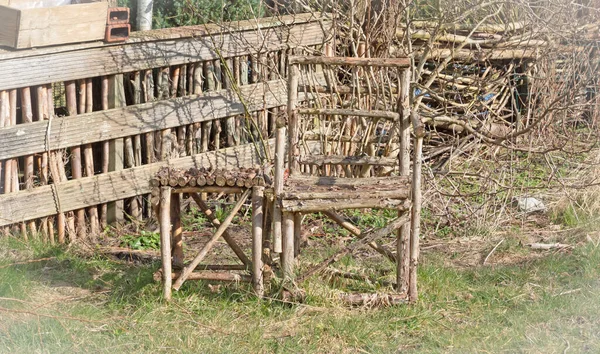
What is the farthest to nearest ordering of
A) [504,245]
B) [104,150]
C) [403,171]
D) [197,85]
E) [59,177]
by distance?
[197,85] → [104,150] → [504,245] → [59,177] → [403,171]

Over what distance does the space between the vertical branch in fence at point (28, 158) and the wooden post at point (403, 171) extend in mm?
2818

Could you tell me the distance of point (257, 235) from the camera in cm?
521

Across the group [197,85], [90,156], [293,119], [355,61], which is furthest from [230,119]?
[355,61]

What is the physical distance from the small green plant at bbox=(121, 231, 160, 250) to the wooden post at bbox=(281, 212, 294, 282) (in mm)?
1800

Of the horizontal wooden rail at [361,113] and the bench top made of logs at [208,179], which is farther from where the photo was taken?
the horizontal wooden rail at [361,113]

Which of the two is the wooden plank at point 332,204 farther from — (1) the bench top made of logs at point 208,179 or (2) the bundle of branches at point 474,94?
(2) the bundle of branches at point 474,94

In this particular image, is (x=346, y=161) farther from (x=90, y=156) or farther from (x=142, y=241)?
(x=90, y=156)

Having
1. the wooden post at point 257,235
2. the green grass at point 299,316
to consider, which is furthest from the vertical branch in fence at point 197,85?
the wooden post at point 257,235

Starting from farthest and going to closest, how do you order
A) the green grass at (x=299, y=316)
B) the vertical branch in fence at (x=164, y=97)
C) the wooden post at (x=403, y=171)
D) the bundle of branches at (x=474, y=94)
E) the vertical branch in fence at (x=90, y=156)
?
the bundle of branches at (x=474, y=94) → the vertical branch in fence at (x=164, y=97) → the vertical branch in fence at (x=90, y=156) → the wooden post at (x=403, y=171) → the green grass at (x=299, y=316)

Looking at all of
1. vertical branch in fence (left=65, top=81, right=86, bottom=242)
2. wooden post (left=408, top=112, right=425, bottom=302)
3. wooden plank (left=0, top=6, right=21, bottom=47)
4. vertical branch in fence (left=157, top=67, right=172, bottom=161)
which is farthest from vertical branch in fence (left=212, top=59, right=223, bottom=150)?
wooden post (left=408, top=112, right=425, bottom=302)

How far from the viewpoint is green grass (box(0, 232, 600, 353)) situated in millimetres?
4824

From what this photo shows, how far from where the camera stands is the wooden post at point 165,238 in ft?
17.0

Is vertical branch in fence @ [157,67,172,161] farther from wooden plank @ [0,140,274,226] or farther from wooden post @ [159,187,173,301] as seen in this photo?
wooden post @ [159,187,173,301]

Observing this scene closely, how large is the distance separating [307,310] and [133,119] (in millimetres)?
2484
